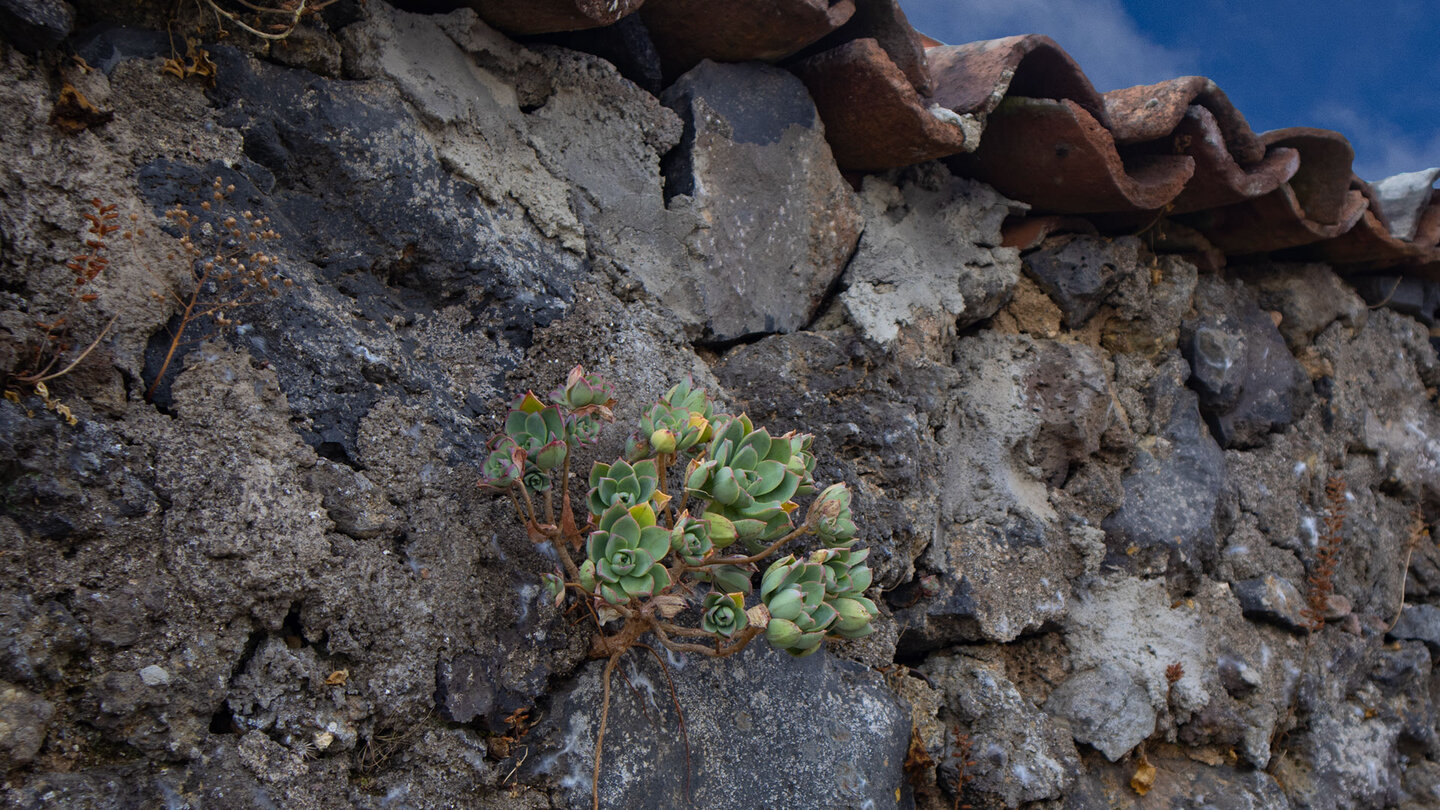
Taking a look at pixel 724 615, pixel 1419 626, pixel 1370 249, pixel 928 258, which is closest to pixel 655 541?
pixel 724 615

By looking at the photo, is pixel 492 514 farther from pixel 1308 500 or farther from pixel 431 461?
pixel 1308 500

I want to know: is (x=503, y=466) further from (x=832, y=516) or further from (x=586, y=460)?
(x=832, y=516)

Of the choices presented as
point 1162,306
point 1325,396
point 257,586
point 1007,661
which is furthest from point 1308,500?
point 257,586

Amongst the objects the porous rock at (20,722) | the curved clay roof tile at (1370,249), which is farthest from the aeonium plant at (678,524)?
the curved clay roof tile at (1370,249)

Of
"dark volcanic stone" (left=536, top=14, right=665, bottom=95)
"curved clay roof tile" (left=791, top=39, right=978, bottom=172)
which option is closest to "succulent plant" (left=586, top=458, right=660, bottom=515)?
"dark volcanic stone" (left=536, top=14, right=665, bottom=95)

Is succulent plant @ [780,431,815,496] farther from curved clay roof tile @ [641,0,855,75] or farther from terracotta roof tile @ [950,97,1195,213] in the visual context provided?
terracotta roof tile @ [950,97,1195,213]

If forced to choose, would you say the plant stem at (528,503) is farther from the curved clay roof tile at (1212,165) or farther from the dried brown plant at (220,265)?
the curved clay roof tile at (1212,165)
